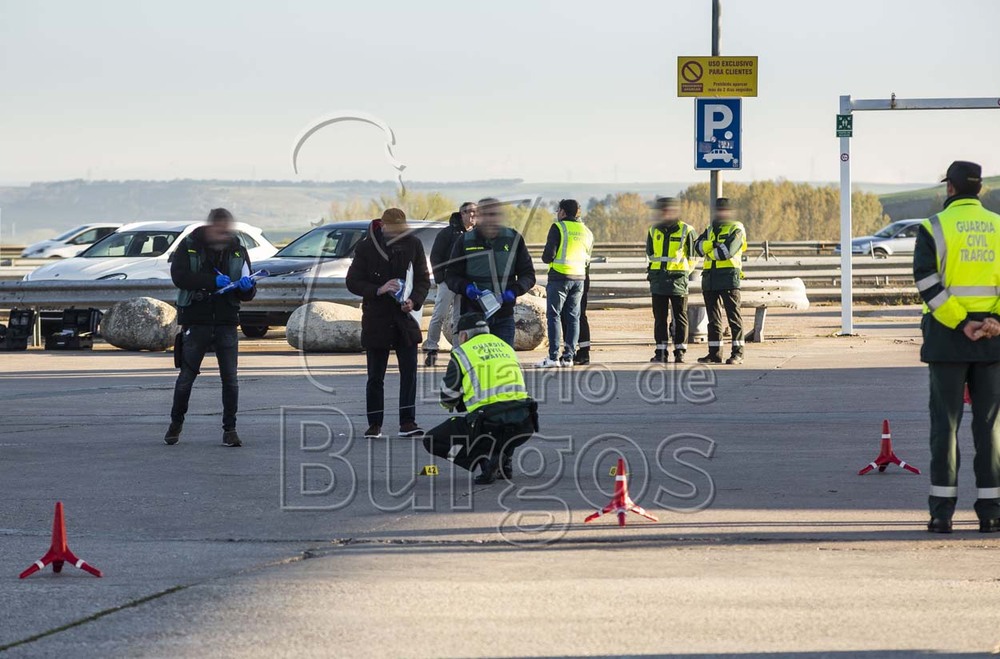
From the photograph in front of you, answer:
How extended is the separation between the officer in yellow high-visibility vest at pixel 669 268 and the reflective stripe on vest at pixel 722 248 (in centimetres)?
32

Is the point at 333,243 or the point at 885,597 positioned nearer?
the point at 885,597

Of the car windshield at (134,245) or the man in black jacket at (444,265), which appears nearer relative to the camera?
the man in black jacket at (444,265)

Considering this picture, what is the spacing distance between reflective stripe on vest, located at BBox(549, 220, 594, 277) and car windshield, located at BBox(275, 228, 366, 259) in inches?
218

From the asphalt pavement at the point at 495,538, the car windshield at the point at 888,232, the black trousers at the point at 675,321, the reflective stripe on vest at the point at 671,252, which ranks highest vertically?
the car windshield at the point at 888,232

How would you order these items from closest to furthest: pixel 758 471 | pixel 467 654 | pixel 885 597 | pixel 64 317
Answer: pixel 467 654
pixel 885 597
pixel 758 471
pixel 64 317

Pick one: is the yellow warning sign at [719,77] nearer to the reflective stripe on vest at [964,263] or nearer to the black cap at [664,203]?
the black cap at [664,203]

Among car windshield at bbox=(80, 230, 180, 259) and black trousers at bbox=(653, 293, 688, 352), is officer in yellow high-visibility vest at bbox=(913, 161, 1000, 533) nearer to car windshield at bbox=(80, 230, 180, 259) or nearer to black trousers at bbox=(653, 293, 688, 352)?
black trousers at bbox=(653, 293, 688, 352)

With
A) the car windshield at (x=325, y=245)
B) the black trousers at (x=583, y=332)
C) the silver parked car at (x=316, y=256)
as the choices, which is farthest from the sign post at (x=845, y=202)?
the car windshield at (x=325, y=245)

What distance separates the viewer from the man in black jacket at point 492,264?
12195 mm

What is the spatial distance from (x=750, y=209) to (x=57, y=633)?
105 m

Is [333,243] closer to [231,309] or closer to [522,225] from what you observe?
[522,225]

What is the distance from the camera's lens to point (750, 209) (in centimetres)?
10844

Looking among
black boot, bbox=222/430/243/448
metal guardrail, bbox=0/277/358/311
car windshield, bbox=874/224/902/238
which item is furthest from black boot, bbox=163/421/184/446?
car windshield, bbox=874/224/902/238

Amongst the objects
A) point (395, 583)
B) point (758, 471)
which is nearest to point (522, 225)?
point (758, 471)
